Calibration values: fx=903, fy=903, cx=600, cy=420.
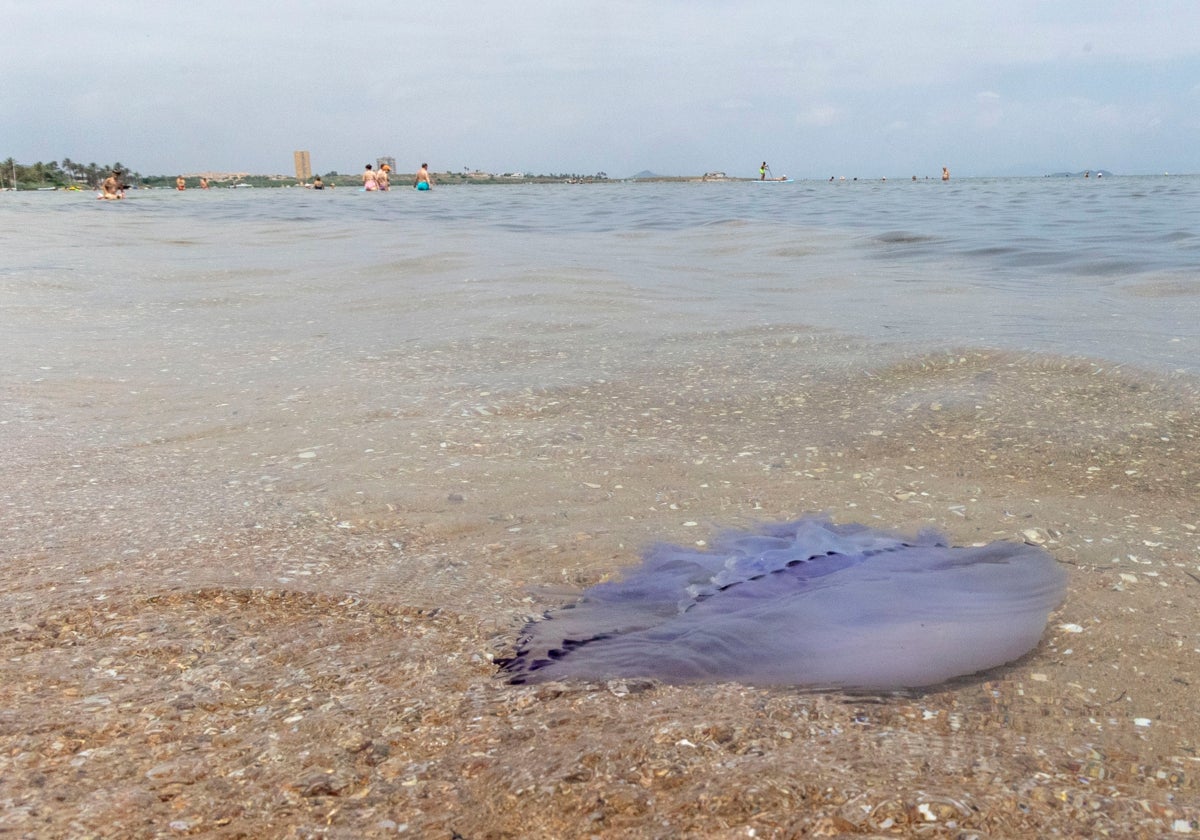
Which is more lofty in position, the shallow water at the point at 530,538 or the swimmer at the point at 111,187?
the swimmer at the point at 111,187

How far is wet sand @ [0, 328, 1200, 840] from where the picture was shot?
1594mm

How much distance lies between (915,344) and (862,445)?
200 centimetres

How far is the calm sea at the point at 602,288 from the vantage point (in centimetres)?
583

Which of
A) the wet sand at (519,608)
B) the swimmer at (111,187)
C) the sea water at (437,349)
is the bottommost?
the wet sand at (519,608)

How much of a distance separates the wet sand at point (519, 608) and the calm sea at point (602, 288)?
1285 mm

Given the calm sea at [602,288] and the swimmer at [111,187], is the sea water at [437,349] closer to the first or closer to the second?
the calm sea at [602,288]

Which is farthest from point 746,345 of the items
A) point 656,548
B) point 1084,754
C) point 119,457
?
point 1084,754

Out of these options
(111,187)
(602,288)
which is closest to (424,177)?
(111,187)

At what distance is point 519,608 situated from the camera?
235 cm

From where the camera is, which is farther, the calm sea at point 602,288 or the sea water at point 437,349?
the calm sea at point 602,288

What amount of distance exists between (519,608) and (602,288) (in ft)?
20.0

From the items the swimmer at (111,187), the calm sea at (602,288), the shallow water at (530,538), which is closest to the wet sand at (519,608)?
the shallow water at (530,538)

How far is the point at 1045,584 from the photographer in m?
2.44

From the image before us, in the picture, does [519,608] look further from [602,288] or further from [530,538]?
[602,288]
